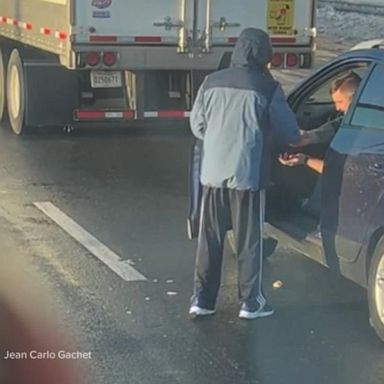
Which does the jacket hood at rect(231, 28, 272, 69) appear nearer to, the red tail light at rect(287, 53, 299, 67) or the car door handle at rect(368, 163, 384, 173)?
the car door handle at rect(368, 163, 384, 173)

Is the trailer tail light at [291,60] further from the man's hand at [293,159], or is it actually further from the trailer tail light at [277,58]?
the man's hand at [293,159]

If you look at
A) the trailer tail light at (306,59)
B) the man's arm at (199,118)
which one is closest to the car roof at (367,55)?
the man's arm at (199,118)

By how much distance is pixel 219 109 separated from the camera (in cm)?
665

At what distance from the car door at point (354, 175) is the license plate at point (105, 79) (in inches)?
266

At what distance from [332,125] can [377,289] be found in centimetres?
128

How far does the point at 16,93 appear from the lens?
47.1 ft

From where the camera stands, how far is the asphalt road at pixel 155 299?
6.16 meters

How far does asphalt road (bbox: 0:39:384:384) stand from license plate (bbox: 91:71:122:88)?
7.32ft

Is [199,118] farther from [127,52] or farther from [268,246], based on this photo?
[127,52]

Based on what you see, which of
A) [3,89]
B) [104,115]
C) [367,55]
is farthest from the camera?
[3,89]

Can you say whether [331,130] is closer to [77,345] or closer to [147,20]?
[77,345]

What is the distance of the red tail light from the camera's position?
13.5m

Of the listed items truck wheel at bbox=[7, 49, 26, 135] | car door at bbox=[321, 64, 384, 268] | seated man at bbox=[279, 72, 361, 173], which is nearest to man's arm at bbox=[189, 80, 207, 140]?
seated man at bbox=[279, 72, 361, 173]

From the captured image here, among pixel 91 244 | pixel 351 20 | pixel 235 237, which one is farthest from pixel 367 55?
pixel 351 20
